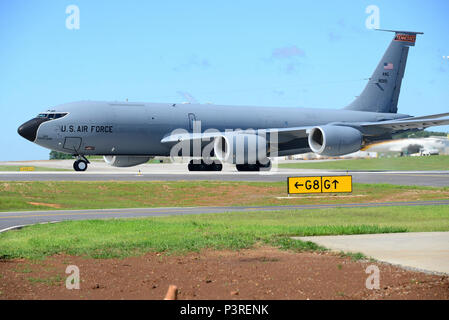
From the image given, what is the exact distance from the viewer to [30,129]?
128 ft

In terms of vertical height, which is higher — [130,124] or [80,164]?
[130,124]

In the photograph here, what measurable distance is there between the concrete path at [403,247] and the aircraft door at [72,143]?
27914 mm

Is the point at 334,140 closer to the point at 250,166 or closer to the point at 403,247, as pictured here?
the point at 250,166

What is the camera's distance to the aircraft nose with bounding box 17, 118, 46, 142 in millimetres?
39062

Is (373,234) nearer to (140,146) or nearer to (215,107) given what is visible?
(140,146)

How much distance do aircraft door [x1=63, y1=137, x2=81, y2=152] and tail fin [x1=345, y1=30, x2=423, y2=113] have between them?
24175 millimetres

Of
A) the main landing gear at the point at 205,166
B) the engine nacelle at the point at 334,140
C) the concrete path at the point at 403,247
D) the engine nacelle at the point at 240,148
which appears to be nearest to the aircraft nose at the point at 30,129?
the main landing gear at the point at 205,166

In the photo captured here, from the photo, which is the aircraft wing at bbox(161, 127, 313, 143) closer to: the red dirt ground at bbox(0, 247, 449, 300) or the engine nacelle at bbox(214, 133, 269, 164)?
the engine nacelle at bbox(214, 133, 269, 164)

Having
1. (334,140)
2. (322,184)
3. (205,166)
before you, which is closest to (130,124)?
(205,166)

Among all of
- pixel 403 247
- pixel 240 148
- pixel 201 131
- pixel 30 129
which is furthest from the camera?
pixel 201 131

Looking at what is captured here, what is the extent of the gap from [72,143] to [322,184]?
17349 millimetres

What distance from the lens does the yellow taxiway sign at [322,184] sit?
1185 inches

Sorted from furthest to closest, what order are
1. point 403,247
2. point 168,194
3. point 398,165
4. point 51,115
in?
point 398,165 < point 51,115 < point 168,194 < point 403,247
